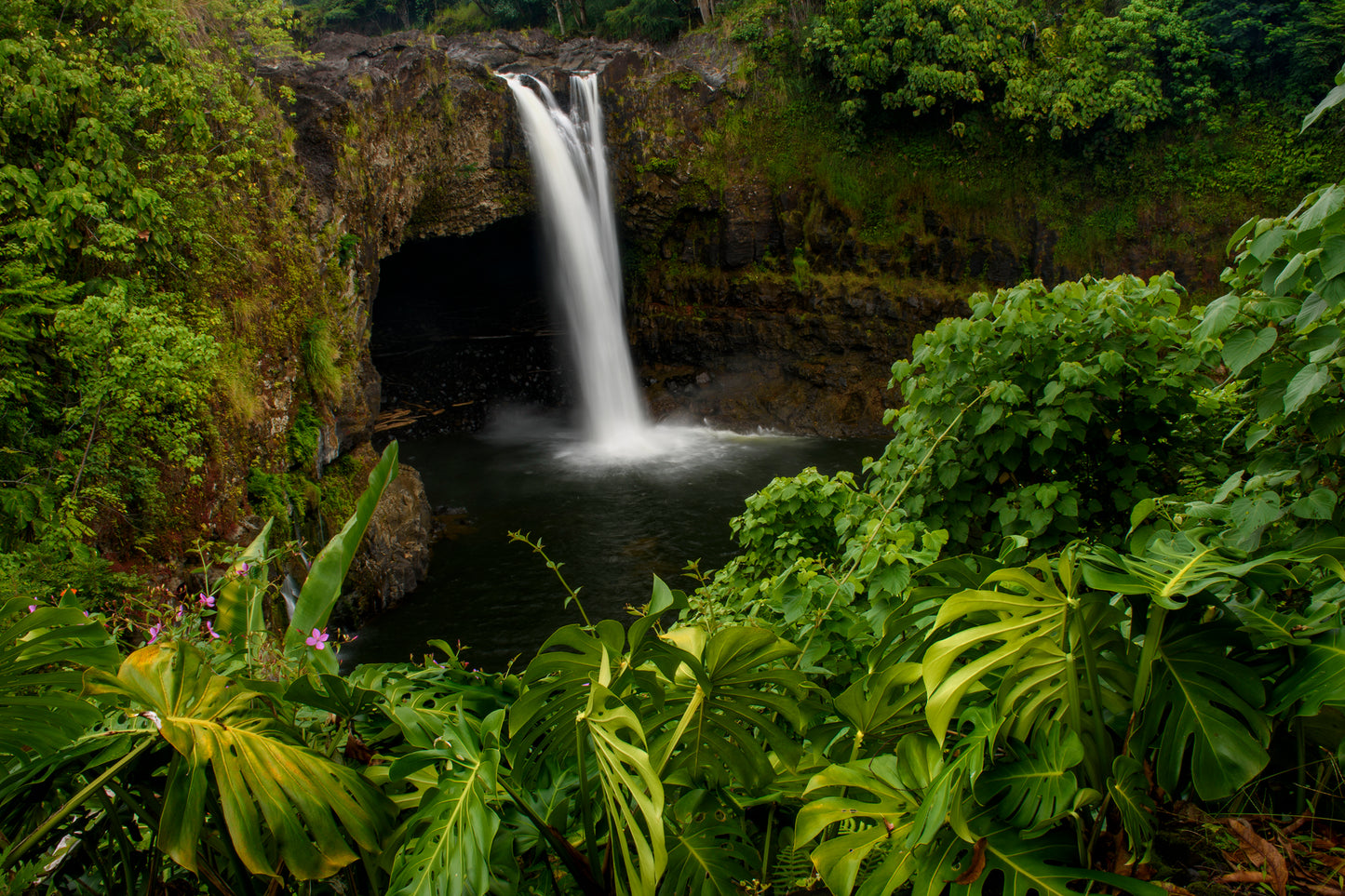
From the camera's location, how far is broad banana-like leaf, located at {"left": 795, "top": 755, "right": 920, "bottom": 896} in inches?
39.3

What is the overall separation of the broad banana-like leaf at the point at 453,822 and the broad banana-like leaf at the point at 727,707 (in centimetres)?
26

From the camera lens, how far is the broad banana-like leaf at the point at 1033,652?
95 centimetres

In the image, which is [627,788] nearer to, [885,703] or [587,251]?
[885,703]

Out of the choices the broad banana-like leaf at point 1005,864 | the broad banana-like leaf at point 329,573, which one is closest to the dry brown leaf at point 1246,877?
the broad banana-like leaf at point 1005,864

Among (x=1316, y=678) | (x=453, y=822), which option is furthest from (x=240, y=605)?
(x=1316, y=678)

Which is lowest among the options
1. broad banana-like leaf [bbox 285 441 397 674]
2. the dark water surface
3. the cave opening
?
the dark water surface

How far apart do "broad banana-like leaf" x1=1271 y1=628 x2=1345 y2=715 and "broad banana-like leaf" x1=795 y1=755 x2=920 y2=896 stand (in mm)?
501

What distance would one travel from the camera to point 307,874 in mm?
1018

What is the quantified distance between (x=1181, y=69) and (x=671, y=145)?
9229 millimetres

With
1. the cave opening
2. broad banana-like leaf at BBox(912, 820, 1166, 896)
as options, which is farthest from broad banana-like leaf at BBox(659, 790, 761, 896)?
the cave opening

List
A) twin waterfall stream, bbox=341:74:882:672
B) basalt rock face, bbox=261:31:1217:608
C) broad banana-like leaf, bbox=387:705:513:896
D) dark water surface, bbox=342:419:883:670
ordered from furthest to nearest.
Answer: basalt rock face, bbox=261:31:1217:608 < twin waterfall stream, bbox=341:74:882:672 < dark water surface, bbox=342:419:883:670 < broad banana-like leaf, bbox=387:705:513:896

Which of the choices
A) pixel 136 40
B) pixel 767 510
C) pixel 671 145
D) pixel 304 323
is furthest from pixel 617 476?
pixel 767 510

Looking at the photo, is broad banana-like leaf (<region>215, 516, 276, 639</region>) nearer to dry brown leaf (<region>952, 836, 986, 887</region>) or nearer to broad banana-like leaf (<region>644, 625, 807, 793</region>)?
broad banana-like leaf (<region>644, 625, 807, 793</region>)

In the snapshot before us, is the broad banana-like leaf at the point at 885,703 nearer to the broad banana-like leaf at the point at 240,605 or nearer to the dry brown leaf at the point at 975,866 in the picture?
the dry brown leaf at the point at 975,866
